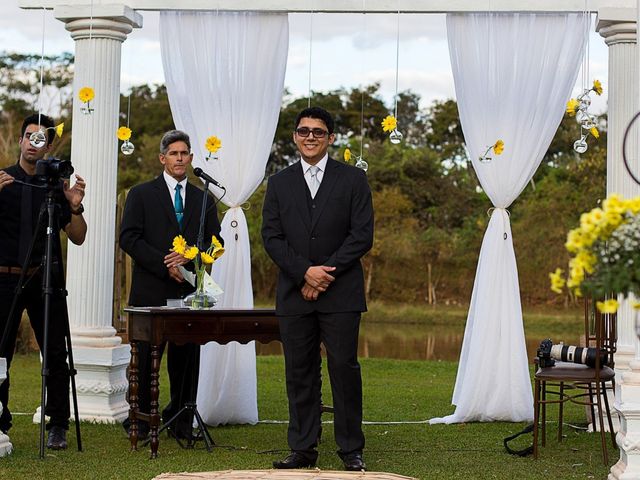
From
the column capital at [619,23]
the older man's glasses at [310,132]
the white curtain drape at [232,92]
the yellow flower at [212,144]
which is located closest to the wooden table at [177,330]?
the older man's glasses at [310,132]

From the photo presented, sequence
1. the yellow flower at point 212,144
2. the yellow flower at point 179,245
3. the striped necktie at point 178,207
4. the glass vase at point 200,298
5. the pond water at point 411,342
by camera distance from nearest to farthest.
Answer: the yellow flower at point 179,245 → the glass vase at point 200,298 → the striped necktie at point 178,207 → the yellow flower at point 212,144 → the pond water at point 411,342

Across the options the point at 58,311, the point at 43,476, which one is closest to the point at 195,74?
the point at 58,311

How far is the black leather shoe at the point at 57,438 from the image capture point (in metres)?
5.46

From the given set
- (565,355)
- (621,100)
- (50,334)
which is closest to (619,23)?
(621,100)

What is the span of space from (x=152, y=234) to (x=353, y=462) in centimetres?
178

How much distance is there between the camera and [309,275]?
4.83 metres

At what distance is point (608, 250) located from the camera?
2.74m

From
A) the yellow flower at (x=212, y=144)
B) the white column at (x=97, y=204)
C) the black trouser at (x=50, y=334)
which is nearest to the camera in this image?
the black trouser at (x=50, y=334)

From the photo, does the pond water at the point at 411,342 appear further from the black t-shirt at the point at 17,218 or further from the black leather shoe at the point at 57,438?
the black t-shirt at the point at 17,218

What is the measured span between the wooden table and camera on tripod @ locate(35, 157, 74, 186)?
77cm

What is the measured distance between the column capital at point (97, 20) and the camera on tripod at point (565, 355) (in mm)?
3160

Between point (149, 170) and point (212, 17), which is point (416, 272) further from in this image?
point (212, 17)

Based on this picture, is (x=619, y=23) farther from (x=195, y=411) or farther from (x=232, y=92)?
(x=195, y=411)

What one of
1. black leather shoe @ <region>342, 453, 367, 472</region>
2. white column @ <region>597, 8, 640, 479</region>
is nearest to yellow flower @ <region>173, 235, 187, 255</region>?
black leather shoe @ <region>342, 453, 367, 472</region>
